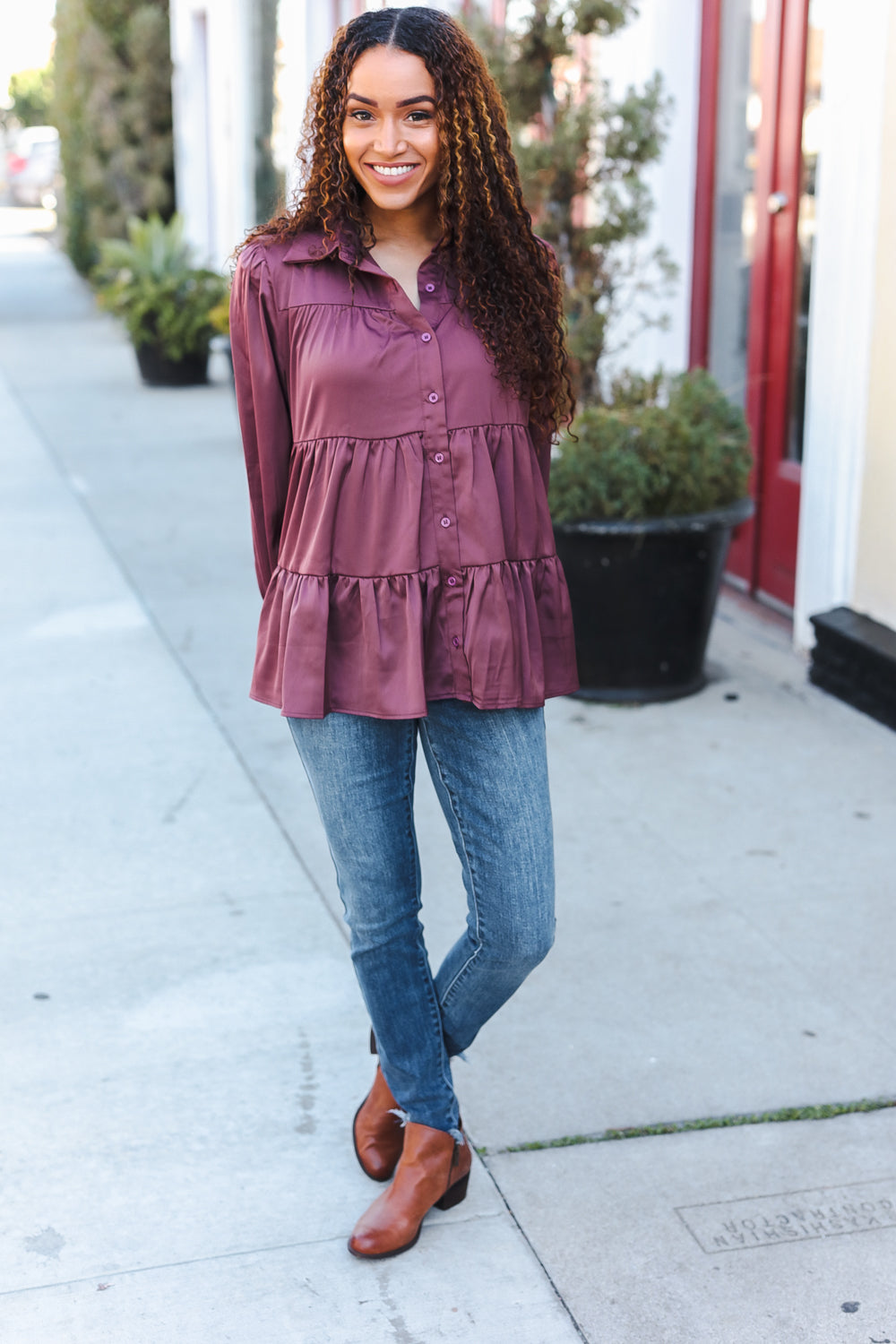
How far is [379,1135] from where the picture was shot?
2.65 metres

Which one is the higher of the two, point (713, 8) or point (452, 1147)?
point (713, 8)

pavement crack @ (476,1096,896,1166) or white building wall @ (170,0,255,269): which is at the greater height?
white building wall @ (170,0,255,269)

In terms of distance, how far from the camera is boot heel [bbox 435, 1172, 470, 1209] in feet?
8.43

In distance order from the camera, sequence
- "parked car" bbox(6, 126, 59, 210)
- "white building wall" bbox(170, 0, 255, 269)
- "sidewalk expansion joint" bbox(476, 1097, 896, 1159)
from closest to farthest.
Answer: "sidewalk expansion joint" bbox(476, 1097, 896, 1159) < "white building wall" bbox(170, 0, 255, 269) < "parked car" bbox(6, 126, 59, 210)

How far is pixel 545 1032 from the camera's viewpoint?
124 inches

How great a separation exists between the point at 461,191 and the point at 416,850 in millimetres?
977

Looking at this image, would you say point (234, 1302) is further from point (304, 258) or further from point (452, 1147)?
point (304, 258)

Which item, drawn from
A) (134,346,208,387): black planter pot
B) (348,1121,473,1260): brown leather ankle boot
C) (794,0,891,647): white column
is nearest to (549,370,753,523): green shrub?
(794,0,891,647): white column

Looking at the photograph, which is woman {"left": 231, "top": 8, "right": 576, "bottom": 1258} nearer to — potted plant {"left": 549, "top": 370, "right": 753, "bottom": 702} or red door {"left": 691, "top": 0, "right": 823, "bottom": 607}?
potted plant {"left": 549, "top": 370, "right": 753, "bottom": 702}

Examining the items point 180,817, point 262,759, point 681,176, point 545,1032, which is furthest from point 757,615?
point 545,1032

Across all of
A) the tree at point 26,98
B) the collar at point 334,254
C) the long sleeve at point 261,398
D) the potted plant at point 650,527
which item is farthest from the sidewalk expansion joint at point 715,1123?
the tree at point 26,98

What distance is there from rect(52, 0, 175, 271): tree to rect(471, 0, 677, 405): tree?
1213 centimetres

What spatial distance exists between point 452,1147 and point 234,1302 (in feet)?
1.34

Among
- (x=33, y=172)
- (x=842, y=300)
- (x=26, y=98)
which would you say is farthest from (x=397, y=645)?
(x=26, y=98)
